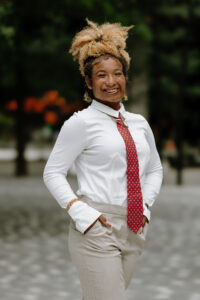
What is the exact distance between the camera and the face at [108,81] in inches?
137

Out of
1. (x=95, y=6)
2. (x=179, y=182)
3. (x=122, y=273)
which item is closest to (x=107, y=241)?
(x=122, y=273)

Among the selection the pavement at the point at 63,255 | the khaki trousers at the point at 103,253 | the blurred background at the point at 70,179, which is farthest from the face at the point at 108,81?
the pavement at the point at 63,255

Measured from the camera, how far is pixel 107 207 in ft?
11.2

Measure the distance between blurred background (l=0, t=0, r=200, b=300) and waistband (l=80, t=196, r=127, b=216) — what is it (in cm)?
102

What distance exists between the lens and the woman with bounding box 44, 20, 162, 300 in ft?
10.9

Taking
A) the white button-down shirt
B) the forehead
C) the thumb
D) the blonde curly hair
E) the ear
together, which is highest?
the blonde curly hair

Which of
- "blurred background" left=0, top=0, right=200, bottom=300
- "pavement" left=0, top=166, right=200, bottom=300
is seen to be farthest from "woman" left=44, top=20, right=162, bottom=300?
"pavement" left=0, top=166, right=200, bottom=300

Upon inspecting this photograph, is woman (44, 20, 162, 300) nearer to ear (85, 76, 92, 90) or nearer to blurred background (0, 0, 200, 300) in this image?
ear (85, 76, 92, 90)

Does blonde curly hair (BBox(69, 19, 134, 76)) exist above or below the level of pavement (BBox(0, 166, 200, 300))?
above

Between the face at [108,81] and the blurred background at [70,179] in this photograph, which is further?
the blurred background at [70,179]

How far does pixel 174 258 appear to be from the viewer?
8.34 m

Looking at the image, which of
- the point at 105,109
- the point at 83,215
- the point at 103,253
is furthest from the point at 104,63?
the point at 103,253

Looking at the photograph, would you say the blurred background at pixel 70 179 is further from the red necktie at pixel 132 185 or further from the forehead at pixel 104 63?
the red necktie at pixel 132 185

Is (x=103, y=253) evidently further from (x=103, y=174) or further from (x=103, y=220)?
(x=103, y=174)
